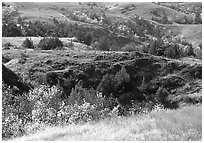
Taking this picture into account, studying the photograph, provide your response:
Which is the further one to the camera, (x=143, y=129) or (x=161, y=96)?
(x=161, y=96)

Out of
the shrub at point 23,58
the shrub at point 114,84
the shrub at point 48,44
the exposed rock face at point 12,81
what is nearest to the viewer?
the exposed rock face at point 12,81

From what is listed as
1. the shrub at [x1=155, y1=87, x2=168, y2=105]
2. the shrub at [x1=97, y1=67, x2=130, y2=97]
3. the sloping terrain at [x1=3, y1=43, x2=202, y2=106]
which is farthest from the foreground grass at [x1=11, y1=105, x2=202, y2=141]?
the sloping terrain at [x1=3, y1=43, x2=202, y2=106]

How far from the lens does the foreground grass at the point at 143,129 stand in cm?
1184

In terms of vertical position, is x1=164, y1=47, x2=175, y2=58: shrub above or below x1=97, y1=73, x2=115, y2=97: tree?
below

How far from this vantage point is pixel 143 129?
12758mm

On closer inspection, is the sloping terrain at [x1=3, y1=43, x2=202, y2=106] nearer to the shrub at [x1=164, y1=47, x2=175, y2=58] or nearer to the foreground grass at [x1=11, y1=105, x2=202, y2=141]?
the shrub at [x1=164, y1=47, x2=175, y2=58]

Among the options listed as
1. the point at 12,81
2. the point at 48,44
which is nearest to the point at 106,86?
the point at 12,81

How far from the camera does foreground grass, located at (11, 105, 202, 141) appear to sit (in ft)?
38.9

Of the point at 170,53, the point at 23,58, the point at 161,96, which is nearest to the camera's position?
the point at 161,96

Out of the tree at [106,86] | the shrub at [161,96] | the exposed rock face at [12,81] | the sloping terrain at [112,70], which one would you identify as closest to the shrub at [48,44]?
the sloping terrain at [112,70]

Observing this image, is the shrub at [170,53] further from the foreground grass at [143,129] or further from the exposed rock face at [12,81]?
the foreground grass at [143,129]

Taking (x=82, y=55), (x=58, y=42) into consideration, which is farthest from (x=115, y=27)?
(x=82, y=55)

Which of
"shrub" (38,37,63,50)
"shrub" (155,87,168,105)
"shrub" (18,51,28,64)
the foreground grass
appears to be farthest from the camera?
"shrub" (38,37,63,50)

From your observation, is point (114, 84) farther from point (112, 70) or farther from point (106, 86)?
point (112, 70)
